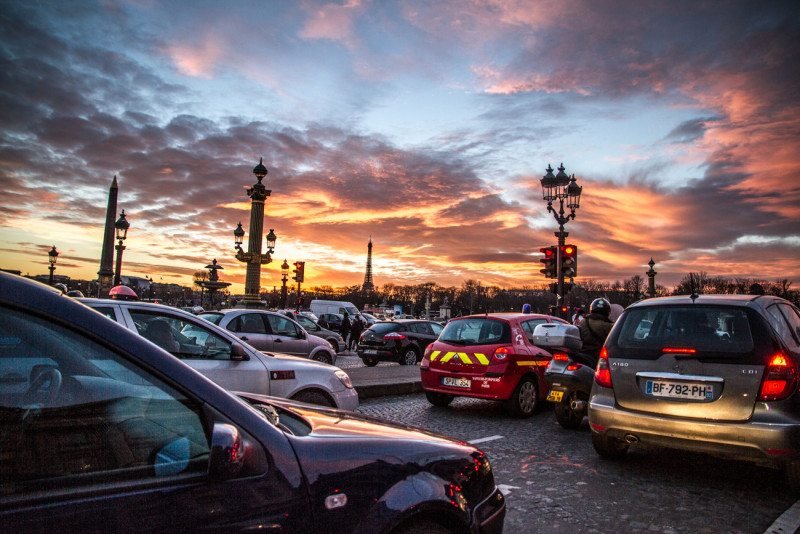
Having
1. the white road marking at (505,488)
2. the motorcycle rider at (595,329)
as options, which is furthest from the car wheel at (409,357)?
the white road marking at (505,488)

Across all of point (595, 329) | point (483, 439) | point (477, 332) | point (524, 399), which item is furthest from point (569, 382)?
point (477, 332)

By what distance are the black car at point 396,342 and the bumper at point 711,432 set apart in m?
12.4

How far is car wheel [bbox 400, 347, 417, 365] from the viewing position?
17.7m

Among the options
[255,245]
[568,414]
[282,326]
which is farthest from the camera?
[255,245]

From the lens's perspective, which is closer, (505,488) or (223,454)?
(223,454)

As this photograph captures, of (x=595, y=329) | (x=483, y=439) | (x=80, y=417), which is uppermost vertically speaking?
(x=595, y=329)

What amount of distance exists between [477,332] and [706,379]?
422 centimetres

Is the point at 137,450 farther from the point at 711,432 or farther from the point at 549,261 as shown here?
the point at 549,261

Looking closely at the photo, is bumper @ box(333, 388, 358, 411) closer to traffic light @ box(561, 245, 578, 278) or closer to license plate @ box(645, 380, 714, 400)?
license plate @ box(645, 380, 714, 400)

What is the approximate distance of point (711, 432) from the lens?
4.58 metres

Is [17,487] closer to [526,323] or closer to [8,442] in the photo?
[8,442]

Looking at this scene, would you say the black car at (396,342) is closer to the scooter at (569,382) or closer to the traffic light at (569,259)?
the traffic light at (569,259)

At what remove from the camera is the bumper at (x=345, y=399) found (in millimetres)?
6247

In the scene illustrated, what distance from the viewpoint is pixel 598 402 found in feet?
17.6
